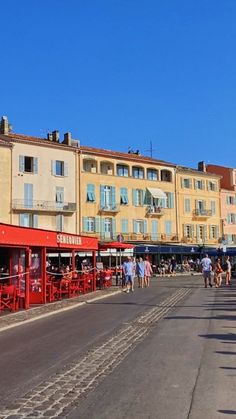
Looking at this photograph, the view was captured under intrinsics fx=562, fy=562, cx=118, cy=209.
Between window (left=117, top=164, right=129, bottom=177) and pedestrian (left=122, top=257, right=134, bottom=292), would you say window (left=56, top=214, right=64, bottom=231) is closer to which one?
window (left=117, top=164, right=129, bottom=177)

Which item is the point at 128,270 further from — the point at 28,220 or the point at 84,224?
the point at 84,224

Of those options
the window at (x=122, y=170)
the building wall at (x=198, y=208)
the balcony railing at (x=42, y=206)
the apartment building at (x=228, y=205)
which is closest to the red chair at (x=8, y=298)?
the balcony railing at (x=42, y=206)

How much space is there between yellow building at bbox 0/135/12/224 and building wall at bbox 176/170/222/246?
2380 centimetres

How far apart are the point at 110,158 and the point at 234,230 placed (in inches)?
914

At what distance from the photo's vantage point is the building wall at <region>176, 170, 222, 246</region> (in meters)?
70.7

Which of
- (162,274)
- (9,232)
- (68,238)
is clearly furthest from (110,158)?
(9,232)

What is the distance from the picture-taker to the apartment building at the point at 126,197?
61875 millimetres

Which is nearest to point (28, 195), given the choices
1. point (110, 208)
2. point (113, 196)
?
point (110, 208)

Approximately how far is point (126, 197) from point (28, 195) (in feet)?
44.1

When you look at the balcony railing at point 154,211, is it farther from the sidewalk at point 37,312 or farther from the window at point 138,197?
the sidewalk at point 37,312

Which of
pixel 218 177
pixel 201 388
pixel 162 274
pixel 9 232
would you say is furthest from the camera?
pixel 218 177

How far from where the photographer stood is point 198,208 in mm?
71875

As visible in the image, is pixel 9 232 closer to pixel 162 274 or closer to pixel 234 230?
pixel 162 274

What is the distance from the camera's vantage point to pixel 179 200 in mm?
70562
